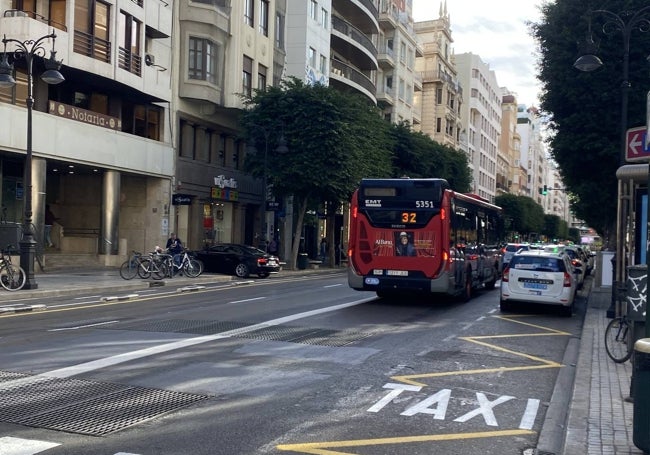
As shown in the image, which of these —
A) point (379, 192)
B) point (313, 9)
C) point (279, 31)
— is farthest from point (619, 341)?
point (313, 9)

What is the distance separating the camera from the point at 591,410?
7227mm

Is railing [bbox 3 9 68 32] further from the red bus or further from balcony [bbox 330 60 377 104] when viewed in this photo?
balcony [bbox 330 60 377 104]

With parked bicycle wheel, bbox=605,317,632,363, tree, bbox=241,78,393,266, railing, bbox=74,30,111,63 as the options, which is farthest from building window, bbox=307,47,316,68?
parked bicycle wheel, bbox=605,317,632,363

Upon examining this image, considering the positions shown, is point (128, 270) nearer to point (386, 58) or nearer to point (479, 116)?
point (386, 58)

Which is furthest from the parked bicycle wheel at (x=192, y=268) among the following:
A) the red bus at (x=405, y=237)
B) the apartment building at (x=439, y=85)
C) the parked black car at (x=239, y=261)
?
the apartment building at (x=439, y=85)

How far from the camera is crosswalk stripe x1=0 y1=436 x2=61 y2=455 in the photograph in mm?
5328

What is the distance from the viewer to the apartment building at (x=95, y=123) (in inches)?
1042

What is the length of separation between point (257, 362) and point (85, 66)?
21.8 metres

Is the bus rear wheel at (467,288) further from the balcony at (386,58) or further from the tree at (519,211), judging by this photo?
the tree at (519,211)

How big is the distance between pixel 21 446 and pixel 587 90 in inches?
855

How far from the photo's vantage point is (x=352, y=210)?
1794 centimetres

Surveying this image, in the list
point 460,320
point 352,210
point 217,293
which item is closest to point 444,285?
point 460,320

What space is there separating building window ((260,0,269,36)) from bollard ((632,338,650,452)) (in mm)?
39254

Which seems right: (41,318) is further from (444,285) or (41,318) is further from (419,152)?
(419,152)
